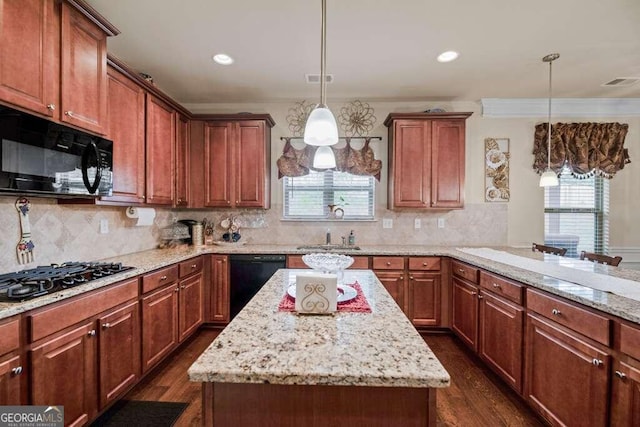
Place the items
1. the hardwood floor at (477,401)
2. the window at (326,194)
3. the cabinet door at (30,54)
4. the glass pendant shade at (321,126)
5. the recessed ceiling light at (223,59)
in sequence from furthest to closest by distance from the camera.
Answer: the window at (326,194)
the recessed ceiling light at (223,59)
the hardwood floor at (477,401)
the glass pendant shade at (321,126)
the cabinet door at (30,54)

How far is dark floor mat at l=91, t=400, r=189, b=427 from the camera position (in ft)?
6.11

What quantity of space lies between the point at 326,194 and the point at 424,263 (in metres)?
1.46

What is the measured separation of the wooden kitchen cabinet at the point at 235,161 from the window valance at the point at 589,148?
339cm

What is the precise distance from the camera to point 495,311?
7.45 feet

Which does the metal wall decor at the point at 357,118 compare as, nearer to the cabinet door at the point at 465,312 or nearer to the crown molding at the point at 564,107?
the crown molding at the point at 564,107

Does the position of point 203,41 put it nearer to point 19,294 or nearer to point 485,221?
point 19,294

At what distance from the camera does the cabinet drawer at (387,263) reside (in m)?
3.11

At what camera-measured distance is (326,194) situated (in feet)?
12.4

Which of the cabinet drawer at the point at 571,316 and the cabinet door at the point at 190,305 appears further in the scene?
the cabinet door at the point at 190,305

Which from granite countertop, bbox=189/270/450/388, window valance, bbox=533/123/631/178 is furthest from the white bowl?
window valance, bbox=533/123/631/178

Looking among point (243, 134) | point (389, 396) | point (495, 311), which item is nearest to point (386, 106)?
point (243, 134)

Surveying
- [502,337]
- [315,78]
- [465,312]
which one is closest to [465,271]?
[465,312]

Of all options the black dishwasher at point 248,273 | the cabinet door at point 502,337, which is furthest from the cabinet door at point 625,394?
the black dishwasher at point 248,273

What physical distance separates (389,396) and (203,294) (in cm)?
276
